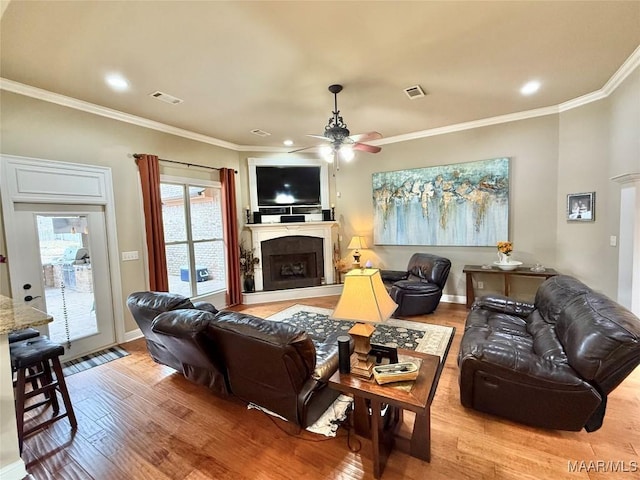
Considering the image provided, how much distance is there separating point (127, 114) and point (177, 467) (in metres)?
4.19

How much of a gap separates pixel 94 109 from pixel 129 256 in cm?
194

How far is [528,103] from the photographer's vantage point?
404 cm

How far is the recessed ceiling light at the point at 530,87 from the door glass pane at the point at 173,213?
5.10 meters

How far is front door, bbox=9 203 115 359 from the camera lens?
10.2ft

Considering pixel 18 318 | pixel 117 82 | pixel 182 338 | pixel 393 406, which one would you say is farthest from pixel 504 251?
pixel 117 82

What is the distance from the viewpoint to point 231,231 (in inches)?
212

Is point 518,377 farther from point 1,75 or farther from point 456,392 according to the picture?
point 1,75

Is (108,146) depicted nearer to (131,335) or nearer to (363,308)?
(131,335)

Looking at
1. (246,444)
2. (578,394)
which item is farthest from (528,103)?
(246,444)

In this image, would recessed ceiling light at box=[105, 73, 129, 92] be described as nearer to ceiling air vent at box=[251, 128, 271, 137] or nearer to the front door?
the front door

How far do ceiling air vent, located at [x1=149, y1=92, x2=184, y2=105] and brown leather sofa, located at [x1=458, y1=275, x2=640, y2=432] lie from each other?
4.14 metres

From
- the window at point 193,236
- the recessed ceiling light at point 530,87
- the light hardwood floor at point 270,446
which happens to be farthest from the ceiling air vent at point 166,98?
the recessed ceiling light at point 530,87

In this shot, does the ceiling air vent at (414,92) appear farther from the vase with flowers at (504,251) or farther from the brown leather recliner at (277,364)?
the brown leather recliner at (277,364)

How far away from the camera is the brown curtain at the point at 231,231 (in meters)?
5.32
